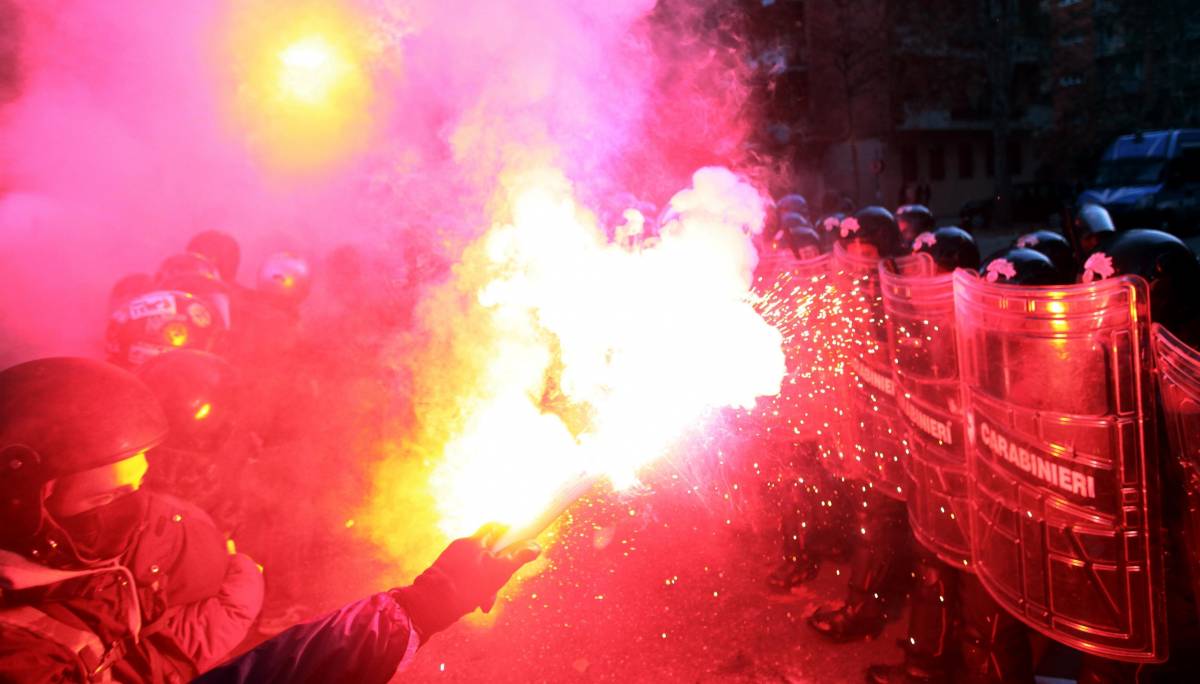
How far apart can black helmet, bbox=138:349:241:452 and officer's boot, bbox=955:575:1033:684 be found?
5.72 metres

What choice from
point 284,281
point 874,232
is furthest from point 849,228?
point 284,281

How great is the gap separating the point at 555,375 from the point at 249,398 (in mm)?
4234

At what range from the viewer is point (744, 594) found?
4762 mm

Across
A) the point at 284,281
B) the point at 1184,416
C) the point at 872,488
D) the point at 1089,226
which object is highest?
the point at 284,281

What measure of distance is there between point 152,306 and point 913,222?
27.8 ft

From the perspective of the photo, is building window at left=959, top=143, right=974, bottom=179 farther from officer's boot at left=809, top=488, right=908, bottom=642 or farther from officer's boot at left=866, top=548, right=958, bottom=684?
officer's boot at left=866, top=548, right=958, bottom=684

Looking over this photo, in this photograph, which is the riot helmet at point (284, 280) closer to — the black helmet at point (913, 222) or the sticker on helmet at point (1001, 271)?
the black helmet at point (913, 222)

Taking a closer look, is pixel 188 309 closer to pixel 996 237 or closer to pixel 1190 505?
pixel 1190 505

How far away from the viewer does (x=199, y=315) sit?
9039 millimetres

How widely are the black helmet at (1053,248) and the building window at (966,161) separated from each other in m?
35.1

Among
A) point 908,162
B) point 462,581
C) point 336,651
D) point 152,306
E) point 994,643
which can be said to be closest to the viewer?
point 336,651

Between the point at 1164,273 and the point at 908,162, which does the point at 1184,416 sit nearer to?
the point at 1164,273

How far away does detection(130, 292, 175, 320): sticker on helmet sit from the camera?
28.1 feet

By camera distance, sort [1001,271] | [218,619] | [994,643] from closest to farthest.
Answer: [218,619]
[994,643]
[1001,271]
